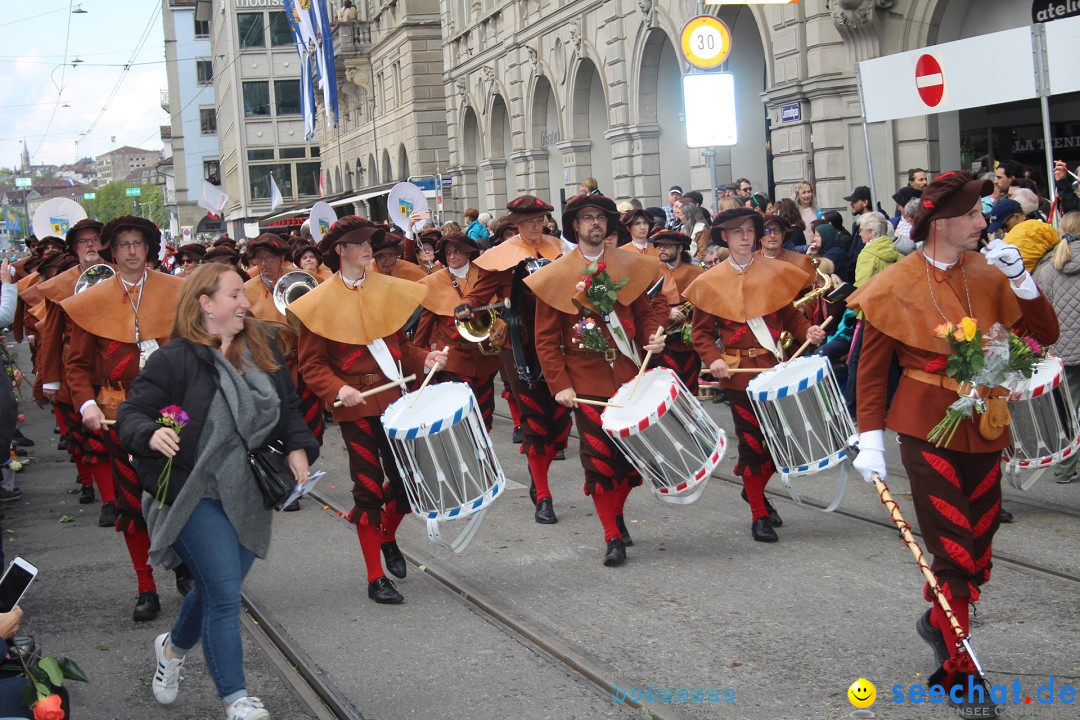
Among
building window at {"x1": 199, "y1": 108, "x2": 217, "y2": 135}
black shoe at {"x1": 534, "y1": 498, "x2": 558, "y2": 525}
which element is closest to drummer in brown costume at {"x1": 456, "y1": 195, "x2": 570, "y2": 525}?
black shoe at {"x1": 534, "y1": 498, "x2": 558, "y2": 525}

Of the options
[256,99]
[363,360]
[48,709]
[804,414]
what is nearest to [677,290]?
[804,414]

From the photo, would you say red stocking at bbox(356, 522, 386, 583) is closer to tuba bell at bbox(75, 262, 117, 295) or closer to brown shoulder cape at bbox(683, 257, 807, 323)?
brown shoulder cape at bbox(683, 257, 807, 323)

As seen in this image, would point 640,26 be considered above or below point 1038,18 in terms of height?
above

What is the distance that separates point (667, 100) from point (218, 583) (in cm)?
2114

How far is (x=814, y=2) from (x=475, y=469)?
13.4 meters

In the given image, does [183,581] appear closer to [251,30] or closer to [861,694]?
[861,694]

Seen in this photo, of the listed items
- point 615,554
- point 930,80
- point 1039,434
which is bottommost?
point 615,554

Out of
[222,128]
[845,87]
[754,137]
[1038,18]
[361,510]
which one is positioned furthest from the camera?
[222,128]

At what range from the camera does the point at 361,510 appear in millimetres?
7023

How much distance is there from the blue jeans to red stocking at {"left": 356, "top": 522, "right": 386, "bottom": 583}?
1.95 metres

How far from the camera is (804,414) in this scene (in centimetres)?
702

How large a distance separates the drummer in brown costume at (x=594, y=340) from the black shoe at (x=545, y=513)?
1.05 metres

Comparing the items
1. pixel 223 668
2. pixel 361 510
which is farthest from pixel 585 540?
pixel 223 668

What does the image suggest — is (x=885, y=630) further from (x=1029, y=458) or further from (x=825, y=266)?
(x=825, y=266)
